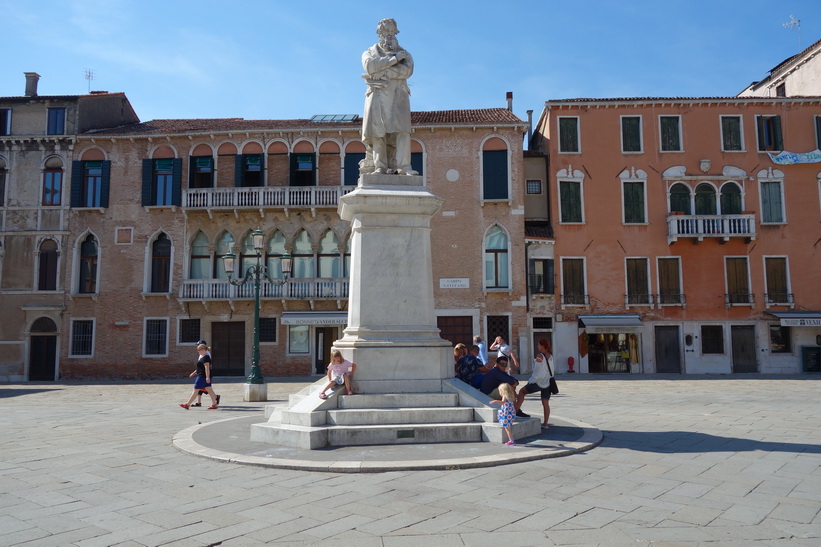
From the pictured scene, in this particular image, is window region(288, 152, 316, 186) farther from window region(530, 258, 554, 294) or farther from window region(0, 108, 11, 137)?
window region(0, 108, 11, 137)

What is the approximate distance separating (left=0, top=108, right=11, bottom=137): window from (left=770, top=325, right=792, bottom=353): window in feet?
119

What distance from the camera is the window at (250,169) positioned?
2831cm

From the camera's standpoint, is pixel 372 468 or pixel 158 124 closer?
pixel 372 468

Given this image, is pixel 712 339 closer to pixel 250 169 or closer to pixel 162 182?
pixel 250 169

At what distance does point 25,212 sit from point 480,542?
3051cm

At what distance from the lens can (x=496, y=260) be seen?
27.6 meters

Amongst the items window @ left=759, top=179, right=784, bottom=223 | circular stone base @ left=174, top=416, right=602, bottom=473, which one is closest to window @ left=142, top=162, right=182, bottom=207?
circular stone base @ left=174, top=416, right=602, bottom=473

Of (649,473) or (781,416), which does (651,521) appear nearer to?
(649,473)

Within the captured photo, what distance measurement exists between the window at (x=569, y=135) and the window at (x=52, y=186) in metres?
23.5

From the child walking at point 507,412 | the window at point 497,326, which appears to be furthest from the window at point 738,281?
the child walking at point 507,412

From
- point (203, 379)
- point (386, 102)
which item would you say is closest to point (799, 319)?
point (386, 102)

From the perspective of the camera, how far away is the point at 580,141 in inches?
1124

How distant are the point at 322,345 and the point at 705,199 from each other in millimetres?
18915

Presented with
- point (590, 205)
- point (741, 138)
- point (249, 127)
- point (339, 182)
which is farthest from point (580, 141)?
point (249, 127)
